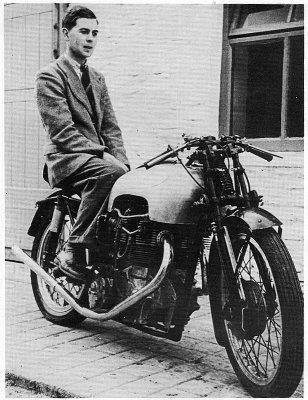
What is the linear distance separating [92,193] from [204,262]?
76 centimetres

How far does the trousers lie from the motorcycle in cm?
6

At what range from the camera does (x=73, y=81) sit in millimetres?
3799

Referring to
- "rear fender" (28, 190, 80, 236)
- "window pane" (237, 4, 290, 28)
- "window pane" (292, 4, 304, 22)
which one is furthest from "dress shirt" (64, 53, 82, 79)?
"window pane" (292, 4, 304, 22)

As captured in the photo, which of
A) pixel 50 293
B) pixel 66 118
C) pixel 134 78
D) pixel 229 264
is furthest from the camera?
pixel 134 78

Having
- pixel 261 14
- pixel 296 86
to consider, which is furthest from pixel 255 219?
pixel 261 14

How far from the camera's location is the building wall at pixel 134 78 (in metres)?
5.13

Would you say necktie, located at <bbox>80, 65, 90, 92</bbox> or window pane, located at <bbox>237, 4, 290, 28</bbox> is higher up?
window pane, located at <bbox>237, 4, 290, 28</bbox>

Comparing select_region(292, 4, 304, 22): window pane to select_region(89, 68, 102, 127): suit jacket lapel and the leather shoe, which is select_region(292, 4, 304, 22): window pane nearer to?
select_region(89, 68, 102, 127): suit jacket lapel

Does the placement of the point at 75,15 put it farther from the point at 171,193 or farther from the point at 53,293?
the point at 53,293

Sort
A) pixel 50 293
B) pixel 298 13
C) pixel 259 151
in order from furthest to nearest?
pixel 298 13 → pixel 50 293 → pixel 259 151

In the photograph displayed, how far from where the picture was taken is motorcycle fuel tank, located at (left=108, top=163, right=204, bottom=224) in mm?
3076

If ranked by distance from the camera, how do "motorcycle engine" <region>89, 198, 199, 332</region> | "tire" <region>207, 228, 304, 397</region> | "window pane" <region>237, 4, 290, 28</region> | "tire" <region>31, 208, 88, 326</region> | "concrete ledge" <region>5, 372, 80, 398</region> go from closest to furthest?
"tire" <region>207, 228, 304, 397</region>, "concrete ledge" <region>5, 372, 80, 398</region>, "motorcycle engine" <region>89, 198, 199, 332</region>, "tire" <region>31, 208, 88, 326</region>, "window pane" <region>237, 4, 290, 28</region>

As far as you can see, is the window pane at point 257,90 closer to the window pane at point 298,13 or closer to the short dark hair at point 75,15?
the window pane at point 298,13

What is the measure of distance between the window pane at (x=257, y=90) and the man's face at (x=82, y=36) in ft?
5.30
